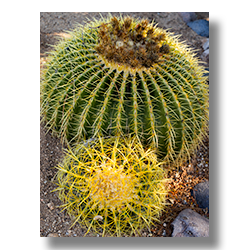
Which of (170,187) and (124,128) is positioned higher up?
(124,128)

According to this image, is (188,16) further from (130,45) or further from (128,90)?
(128,90)

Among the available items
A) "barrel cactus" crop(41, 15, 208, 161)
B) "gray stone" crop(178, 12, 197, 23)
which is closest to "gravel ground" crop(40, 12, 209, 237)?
"barrel cactus" crop(41, 15, 208, 161)

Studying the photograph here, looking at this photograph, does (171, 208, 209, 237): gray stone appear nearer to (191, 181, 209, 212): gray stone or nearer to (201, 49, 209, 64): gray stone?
(191, 181, 209, 212): gray stone

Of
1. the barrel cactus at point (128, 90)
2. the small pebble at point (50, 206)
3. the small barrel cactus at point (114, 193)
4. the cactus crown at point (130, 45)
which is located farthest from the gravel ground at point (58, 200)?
the cactus crown at point (130, 45)

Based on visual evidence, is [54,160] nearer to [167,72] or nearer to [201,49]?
[167,72]

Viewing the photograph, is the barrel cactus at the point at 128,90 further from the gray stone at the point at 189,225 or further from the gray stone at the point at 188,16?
the gray stone at the point at 188,16
